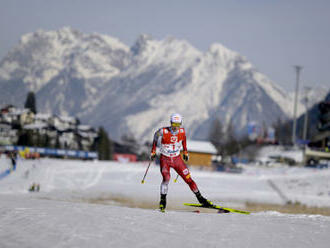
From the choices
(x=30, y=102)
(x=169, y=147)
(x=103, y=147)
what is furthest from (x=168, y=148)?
(x=30, y=102)

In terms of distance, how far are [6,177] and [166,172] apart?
38.5 meters

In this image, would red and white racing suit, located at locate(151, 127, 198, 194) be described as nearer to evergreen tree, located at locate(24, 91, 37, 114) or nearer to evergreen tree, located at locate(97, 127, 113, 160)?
evergreen tree, located at locate(97, 127, 113, 160)

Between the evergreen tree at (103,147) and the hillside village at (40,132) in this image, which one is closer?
the hillside village at (40,132)

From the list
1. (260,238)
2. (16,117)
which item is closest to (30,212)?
(260,238)

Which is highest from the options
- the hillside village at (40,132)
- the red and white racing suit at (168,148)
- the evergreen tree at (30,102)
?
the evergreen tree at (30,102)

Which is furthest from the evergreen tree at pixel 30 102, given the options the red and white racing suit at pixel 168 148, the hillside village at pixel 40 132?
the red and white racing suit at pixel 168 148

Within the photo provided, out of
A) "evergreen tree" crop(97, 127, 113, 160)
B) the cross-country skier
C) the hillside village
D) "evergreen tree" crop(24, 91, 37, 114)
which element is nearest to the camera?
the cross-country skier

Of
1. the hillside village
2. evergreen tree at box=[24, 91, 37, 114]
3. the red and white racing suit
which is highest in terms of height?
evergreen tree at box=[24, 91, 37, 114]

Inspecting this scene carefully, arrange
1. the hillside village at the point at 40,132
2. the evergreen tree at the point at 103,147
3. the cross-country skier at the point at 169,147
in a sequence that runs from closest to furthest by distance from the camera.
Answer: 1. the cross-country skier at the point at 169,147
2. the hillside village at the point at 40,132
3. the evergreen tree at the point at 103,147

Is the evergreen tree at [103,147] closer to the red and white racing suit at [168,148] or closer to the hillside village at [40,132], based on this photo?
the hillside village at [40,132]

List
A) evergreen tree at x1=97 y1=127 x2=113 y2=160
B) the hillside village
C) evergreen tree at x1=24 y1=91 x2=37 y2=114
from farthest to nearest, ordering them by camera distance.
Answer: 1. evergreen tree at x1=24 y1=91 x2=37 y2=114
2. evergreen tree at x1=97 y1=127 x2=113 y2=160
3. the hillside village

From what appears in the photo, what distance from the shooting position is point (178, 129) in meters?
13.6

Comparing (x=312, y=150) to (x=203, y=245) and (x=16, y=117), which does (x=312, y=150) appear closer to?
(x=203, y=245)

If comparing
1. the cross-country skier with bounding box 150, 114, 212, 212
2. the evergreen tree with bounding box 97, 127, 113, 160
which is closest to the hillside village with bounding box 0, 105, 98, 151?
the evergreen tree with bounding box 97, 127, 113, 160
